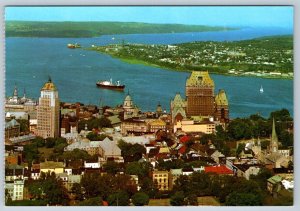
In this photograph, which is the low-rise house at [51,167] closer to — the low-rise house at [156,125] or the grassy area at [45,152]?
the grassy area at [45,152]

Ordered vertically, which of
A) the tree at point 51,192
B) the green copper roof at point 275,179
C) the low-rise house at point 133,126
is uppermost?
the low-rise house at point 133,126

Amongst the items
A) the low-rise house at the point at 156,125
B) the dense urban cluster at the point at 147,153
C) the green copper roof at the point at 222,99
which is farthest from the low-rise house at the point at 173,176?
the green copper roof at the point at 222,99

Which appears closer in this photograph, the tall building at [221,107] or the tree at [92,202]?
the tree at [92,202]

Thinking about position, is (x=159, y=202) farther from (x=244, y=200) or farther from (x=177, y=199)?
(x=244, y=200)

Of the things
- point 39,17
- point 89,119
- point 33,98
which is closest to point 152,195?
point 89,119

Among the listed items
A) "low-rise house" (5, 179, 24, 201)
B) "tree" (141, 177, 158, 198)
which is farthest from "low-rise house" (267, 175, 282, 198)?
"low-rise house" (5, 179, 24, 201)

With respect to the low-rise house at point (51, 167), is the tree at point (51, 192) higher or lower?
lower

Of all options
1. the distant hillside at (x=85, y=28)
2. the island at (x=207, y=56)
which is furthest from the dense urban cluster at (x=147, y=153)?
the distant hillside at (x=85, y=28)

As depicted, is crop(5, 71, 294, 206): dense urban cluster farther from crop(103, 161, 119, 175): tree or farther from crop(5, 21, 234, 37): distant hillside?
crop(5, 21, 234, 37): distant hillside
